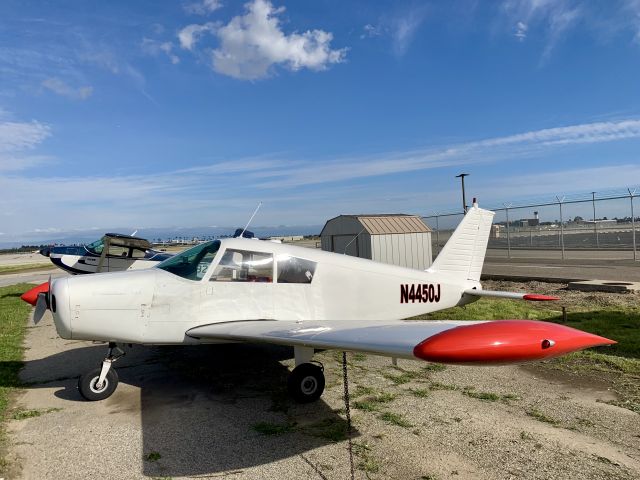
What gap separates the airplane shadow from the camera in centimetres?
402

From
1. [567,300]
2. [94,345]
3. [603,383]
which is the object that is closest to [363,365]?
[603,383]

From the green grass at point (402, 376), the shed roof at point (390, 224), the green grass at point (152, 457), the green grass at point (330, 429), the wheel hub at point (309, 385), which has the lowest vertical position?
the green grass at point (330, 429)

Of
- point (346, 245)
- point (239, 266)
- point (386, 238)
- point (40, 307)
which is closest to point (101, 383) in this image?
point (40, 307)

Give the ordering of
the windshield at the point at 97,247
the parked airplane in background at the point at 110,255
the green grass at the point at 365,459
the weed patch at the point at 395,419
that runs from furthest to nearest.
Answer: the windshield at the point at 97,247 → the parked airplane in background at the point at 110,255 → the weed patch at the point at 395,419 → the green grass at the point at 365,459

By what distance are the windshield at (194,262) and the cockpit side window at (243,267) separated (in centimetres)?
18

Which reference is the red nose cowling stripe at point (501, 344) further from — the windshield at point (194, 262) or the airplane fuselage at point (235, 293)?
the windshield at point (194, 262)

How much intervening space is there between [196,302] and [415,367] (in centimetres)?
345

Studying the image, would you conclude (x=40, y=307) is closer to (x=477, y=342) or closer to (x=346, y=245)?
(x=477, y=342)

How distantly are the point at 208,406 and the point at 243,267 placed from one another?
6.19 ft

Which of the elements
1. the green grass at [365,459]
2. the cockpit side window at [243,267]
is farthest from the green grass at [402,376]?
the cockpit side window at [243,267]

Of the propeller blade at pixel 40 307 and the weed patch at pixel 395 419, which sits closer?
the weed patch at pixel 395 419

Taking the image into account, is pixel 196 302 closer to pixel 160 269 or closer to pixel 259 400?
pixel 160 269

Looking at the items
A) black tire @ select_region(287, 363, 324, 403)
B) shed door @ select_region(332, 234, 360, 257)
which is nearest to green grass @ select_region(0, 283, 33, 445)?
black tire @ select_region(287, 363, 324, 403)

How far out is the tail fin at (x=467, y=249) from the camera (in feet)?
26.3
